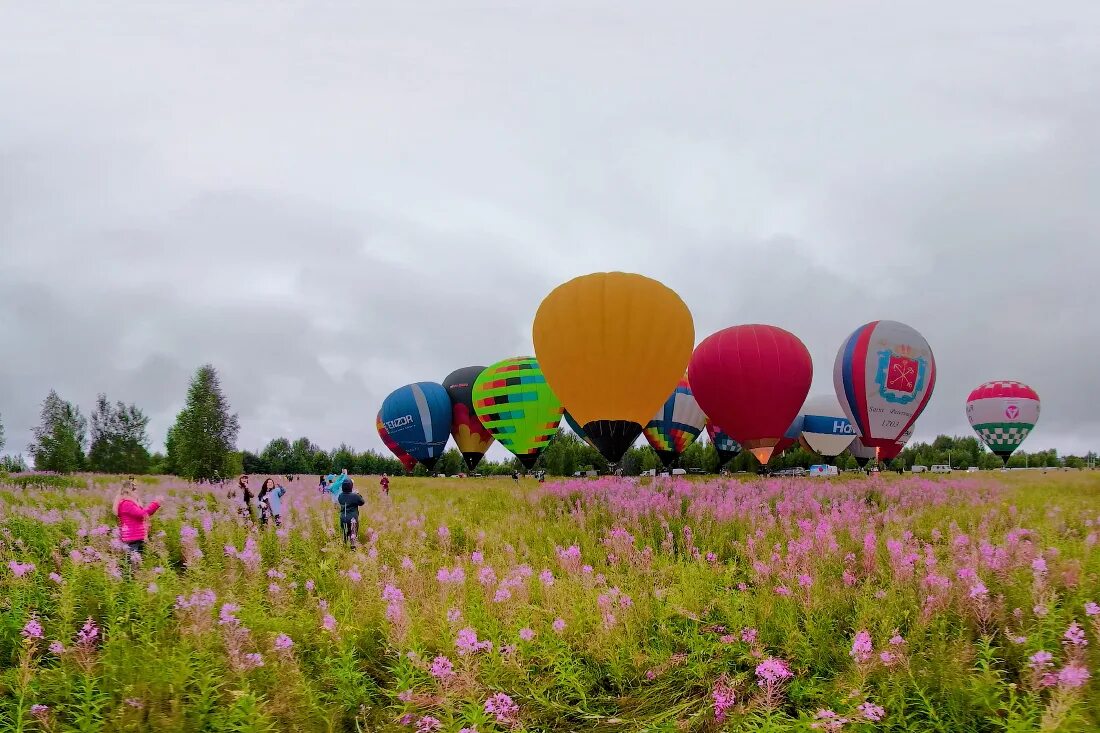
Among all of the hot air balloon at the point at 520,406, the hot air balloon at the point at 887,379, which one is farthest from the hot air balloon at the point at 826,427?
the hot air balloon at the point at 520,406

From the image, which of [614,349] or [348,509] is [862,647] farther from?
[614,349]

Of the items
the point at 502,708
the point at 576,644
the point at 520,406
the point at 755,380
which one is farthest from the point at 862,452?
the point at 502,708

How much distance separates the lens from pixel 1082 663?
Answer: 446cm

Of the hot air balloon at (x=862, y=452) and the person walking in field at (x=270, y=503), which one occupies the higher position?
the person walking in field at (x=270, y=503)

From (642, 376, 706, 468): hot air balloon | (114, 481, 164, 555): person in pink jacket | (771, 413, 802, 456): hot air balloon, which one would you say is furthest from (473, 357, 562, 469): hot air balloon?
(114, 481, 164, 555): person in pink jacket

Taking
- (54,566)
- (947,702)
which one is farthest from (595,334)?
(947,702)

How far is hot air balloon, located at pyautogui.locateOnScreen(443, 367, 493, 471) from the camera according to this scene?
50.7 m

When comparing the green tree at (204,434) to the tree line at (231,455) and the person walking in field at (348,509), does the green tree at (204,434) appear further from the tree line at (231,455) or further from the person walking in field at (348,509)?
the person walking in field at (348,509)

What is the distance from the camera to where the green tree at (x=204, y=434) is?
37250 millimetres

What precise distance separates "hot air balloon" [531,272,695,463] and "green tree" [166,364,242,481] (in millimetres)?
26310

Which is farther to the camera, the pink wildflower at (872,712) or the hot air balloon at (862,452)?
the hot air balloon at (862,452)

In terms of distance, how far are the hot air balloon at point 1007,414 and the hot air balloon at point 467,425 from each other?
143 feet

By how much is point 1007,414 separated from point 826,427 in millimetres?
15715

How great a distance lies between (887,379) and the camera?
1287 inches
